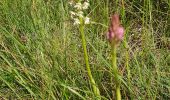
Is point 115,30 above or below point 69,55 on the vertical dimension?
above

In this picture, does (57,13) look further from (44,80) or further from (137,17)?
(44,80)

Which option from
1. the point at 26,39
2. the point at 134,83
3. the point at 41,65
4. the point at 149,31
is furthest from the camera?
the point at 26,39

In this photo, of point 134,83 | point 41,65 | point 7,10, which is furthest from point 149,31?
point 7,10

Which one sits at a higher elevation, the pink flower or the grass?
the pink flower

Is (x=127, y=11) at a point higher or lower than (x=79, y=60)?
higher

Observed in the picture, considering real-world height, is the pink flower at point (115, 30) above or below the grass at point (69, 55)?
above

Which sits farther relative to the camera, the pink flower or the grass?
the grass

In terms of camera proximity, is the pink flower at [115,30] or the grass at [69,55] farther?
the grass at [69,55]

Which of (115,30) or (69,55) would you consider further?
(69,55)
